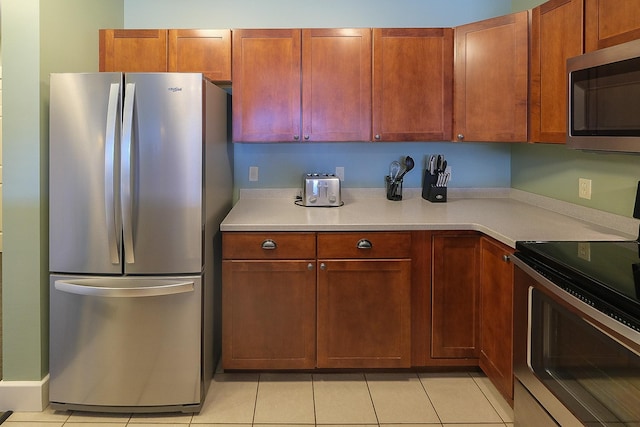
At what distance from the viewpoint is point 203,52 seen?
2.96 metres

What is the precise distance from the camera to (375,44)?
2.96 m

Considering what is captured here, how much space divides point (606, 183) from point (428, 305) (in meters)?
1.05

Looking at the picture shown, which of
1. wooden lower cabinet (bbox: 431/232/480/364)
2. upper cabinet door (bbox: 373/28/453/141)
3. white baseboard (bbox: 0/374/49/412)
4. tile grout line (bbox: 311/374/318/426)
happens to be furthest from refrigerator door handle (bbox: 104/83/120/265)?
wooden lower cabinet (bbox: 431/232/480/364)

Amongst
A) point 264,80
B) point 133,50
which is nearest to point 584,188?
point 264,80

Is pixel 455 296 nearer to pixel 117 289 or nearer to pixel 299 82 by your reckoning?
pixel 299 82

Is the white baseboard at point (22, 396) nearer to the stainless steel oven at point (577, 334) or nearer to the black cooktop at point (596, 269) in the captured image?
the stainless steel oven at point (577, 334)

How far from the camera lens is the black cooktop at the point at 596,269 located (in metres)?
1.33

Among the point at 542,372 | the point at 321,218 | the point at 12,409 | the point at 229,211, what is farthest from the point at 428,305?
the point at 12,409

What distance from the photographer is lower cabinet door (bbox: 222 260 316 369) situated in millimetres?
2592

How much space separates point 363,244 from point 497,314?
73 centimetres

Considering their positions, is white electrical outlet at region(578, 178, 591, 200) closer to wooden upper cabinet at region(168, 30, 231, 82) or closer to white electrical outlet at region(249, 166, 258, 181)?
white electrical outlet at region(249, 166, 258, 181)

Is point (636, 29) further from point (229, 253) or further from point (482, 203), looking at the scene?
point (229, 253)

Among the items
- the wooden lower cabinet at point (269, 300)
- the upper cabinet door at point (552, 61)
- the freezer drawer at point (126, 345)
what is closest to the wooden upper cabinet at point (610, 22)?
the upper cabinet door at point (552, 61)

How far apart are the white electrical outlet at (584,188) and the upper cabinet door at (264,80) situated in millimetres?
1579
